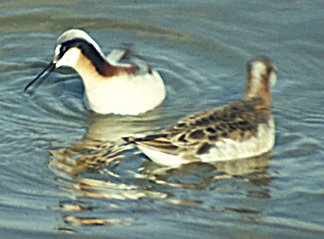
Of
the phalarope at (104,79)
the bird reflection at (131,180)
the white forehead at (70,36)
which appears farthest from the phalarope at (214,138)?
the white forehead at (70,36)

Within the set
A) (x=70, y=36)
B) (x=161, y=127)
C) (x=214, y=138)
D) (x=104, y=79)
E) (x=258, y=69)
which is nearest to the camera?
(x=214, y=138)

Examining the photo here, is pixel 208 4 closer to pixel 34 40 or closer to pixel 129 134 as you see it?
pixel 34 40

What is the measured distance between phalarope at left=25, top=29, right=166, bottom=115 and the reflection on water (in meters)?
0.98

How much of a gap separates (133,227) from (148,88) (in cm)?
360

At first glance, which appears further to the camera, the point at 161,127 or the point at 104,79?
the point at 104,79

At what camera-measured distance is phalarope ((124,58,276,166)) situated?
8180 millimetres

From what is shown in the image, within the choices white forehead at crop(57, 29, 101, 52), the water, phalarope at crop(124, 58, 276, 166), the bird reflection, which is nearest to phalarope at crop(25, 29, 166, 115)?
white forehead at crop(57, 29, 101, 52)

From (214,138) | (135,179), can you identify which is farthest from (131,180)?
(214,138)

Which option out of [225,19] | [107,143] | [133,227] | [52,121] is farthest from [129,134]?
[225,19]

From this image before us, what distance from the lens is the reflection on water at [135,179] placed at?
24.0ft

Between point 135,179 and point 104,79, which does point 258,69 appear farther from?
point 135,179

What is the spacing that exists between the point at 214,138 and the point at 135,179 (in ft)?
3.35

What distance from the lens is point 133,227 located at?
659 centimetres

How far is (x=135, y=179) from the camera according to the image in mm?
8070
